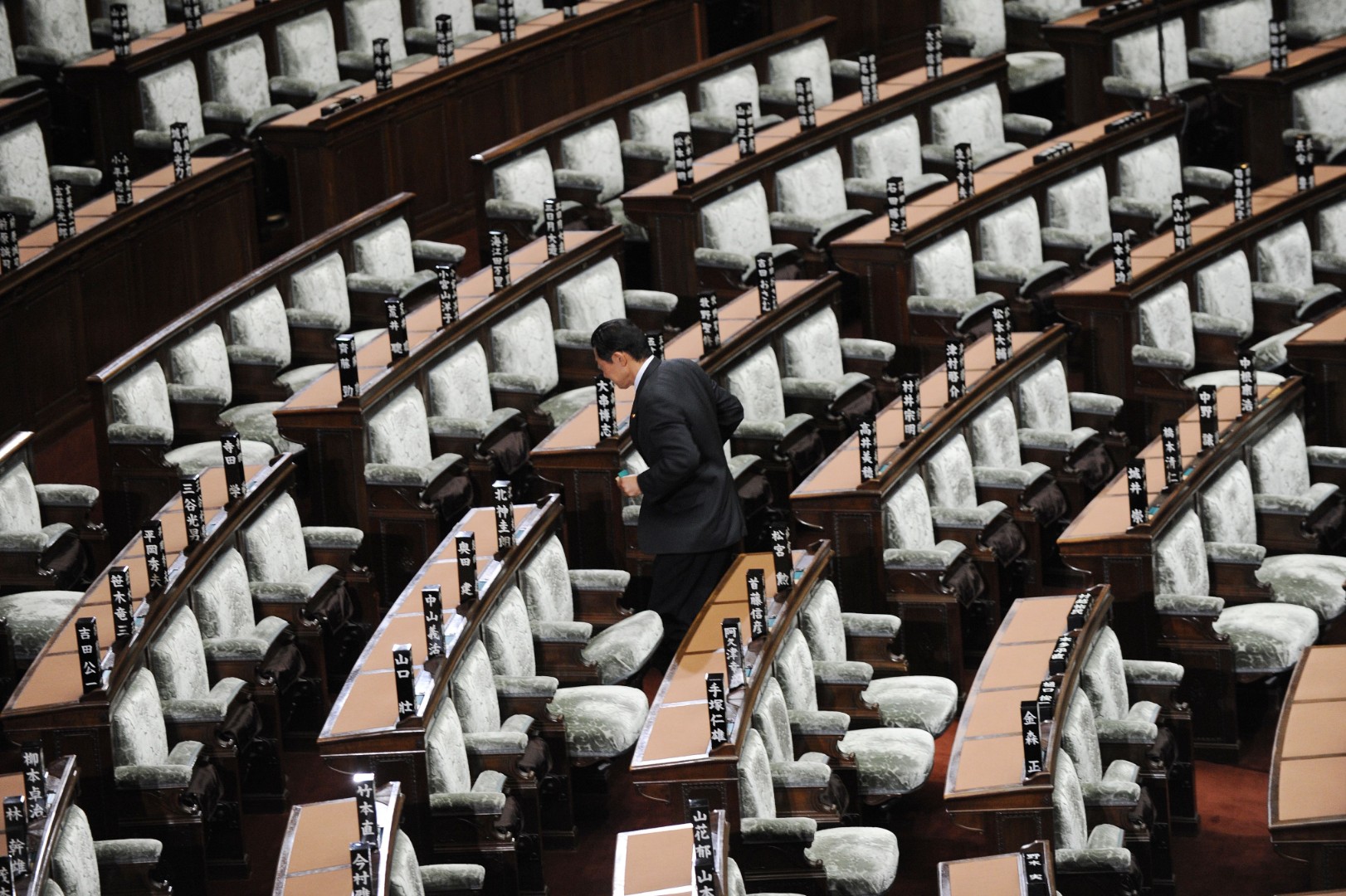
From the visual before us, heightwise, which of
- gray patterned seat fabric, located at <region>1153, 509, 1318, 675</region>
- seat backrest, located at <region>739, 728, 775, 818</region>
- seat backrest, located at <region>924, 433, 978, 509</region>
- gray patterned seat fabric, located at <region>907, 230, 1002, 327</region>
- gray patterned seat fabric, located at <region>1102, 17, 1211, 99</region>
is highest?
gray patterned seat fabric, located at <region>1102, 17, 1211, 99</region>

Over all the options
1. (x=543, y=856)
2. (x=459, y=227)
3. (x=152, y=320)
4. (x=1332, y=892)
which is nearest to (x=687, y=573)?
(x=543, y=856)

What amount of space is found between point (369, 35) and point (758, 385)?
6.21 feet

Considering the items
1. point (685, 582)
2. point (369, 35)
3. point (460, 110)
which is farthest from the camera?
point (369, 35)

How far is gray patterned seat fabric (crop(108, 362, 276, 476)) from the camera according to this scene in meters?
3.81

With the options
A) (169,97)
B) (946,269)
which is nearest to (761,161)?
(946,269)

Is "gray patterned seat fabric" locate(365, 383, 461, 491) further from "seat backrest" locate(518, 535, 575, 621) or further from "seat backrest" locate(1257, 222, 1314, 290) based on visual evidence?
"seat backrest" locate(1257, 222, 1314, 290)

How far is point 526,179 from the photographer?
16.0 feet

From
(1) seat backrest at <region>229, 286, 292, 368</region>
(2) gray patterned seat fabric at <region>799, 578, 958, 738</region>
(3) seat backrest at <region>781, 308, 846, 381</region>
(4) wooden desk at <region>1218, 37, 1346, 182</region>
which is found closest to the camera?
(2) gray patterned seat fabric at <region>799, 578, 958, 738</region>

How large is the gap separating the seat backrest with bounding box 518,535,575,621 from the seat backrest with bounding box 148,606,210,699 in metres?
0.55

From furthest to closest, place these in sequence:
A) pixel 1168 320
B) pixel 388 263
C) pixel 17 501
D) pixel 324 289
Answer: pixel 388 263 → pixel 1168 320 → pixel 324 289 → pixel 17 501

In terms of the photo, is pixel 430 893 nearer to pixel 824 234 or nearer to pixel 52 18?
pixel 824 234

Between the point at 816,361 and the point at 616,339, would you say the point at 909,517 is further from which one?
the point at 616,339

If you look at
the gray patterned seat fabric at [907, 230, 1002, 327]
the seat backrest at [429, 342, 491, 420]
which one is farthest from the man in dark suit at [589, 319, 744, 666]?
the gray patterned seat fabric at [907, 230, 1002, 327]

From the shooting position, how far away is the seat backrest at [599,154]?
16.4 ft
